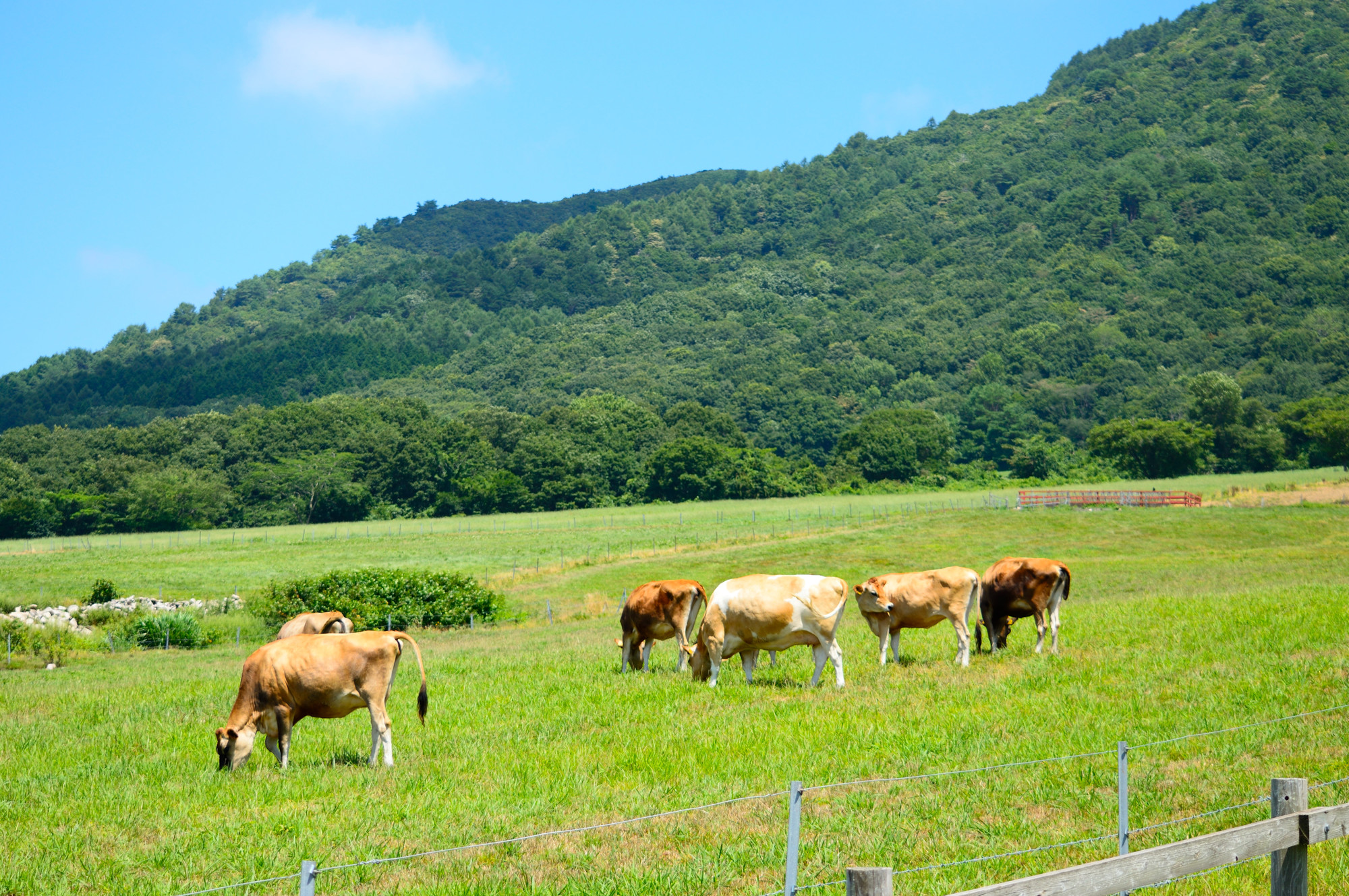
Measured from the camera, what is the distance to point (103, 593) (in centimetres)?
4556

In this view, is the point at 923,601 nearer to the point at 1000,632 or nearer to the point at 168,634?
the point at 1000,632

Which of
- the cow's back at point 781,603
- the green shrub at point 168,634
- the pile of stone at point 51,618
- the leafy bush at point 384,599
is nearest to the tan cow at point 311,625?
the cow's back at point 781,603

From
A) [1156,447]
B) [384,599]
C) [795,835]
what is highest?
[1156,447]

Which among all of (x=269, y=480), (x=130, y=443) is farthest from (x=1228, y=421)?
(x=130, y=443)

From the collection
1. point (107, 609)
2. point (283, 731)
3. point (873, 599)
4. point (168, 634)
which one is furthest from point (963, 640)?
point (107, 609)

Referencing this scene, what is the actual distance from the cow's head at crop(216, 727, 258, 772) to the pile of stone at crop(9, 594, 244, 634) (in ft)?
90.6

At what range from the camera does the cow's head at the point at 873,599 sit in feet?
62.0

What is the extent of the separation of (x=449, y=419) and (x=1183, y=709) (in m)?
121

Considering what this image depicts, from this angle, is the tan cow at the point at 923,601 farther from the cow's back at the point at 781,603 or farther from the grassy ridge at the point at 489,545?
the grassy ridge at the point at 489,545

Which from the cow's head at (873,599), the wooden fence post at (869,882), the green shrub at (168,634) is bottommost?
the green shrub at (168,634)

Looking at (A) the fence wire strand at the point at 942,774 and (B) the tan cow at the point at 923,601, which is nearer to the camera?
(A) the fence wire strand at the point at 942,774

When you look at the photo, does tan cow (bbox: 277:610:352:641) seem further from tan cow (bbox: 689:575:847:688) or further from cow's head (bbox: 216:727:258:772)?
tan cow (bbox: 689:575:847:688)

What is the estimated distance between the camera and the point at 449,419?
426 ft

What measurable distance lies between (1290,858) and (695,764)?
6625 mm
